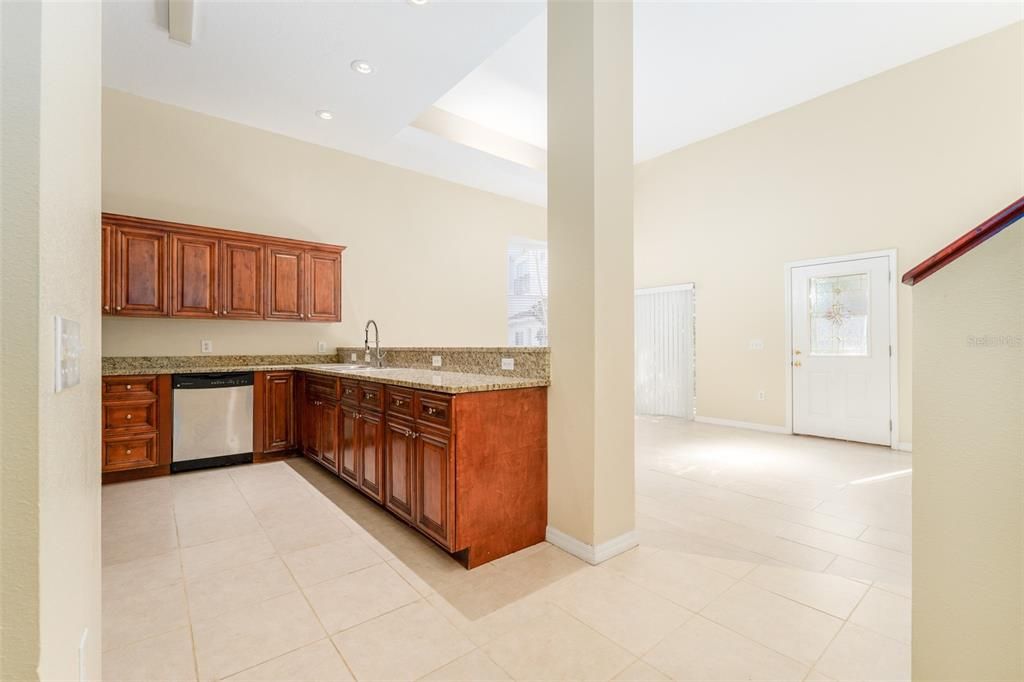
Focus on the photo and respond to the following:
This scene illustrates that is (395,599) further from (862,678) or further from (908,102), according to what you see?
(908,102)

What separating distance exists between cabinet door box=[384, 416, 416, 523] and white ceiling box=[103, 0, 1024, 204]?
288 centimetres

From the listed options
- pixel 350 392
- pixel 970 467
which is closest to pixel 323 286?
pixel 350 392

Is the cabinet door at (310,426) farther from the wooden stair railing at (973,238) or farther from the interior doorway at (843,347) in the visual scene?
the interior doorway at (843,347)

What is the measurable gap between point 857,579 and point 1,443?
298 cm

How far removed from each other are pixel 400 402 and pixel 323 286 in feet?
9.18

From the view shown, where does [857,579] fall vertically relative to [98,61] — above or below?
below

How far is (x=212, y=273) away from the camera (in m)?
4.29

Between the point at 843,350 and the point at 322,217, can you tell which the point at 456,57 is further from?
the point at 843,350

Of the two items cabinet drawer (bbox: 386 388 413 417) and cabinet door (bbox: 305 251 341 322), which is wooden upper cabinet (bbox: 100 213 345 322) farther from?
cabinet drawer (bbox: 386 388 413 417)

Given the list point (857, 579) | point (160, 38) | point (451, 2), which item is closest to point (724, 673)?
point (857, 579)

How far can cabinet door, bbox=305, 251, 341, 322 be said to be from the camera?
4855 millimetres

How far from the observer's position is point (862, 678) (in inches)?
60.9

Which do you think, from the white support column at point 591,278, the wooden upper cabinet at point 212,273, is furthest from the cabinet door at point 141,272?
A: the white support column at point 591,278

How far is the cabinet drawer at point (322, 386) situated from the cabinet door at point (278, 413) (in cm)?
31
